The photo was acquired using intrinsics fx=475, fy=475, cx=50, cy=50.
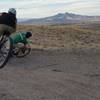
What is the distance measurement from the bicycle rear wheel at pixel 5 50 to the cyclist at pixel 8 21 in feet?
0.65

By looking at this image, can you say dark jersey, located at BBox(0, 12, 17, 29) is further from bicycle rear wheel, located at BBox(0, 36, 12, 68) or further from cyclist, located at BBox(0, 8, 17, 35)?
bicycle rear wheel, located at BBox(0, 36, 12, 68)

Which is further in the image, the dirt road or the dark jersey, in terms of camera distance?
the dirt road

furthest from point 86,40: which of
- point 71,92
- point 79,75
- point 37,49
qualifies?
point 71,92

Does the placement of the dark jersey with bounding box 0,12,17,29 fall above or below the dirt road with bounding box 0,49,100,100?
above

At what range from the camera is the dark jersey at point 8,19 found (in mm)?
10742

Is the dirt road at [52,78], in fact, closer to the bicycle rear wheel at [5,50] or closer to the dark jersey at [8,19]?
the bicycle rear wheel at [5,50]

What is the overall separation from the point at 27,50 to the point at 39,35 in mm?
13089

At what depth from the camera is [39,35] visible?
108ft

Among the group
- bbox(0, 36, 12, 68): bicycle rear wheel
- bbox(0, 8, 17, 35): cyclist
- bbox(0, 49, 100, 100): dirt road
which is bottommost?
bbox(0, 49, 100, 100): dirt road

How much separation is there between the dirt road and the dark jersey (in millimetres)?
1829

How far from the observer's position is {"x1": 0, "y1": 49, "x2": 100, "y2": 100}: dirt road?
39.2ft

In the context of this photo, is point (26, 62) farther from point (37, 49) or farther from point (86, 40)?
point (86, 40)

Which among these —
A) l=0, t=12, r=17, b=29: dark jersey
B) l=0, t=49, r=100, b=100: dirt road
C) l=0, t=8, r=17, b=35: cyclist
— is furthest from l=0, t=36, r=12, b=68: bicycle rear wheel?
l=0, t=49, r=100, b=100: dirt road

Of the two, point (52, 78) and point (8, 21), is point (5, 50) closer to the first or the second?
point (8, 21)
